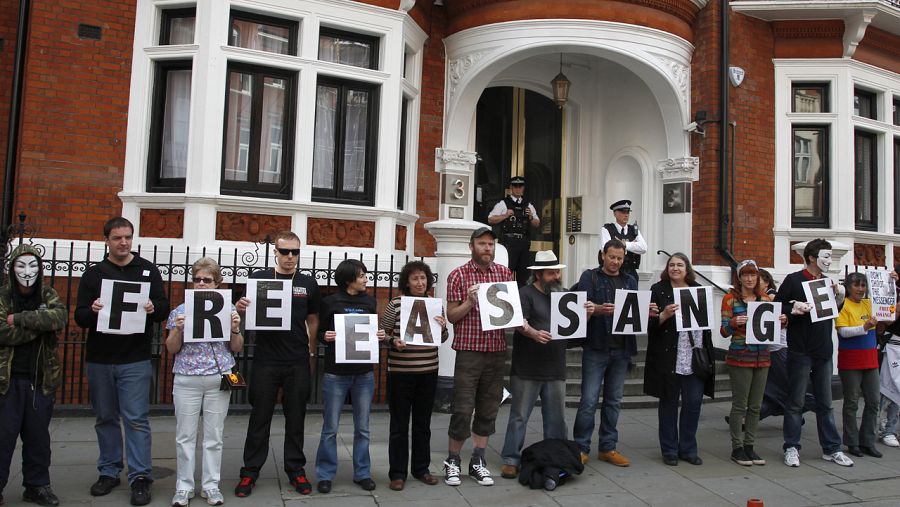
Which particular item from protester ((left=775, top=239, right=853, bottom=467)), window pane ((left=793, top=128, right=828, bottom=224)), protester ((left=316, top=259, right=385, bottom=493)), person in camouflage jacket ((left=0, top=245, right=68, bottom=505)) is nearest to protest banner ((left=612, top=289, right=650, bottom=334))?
protester ((left=775, top=239, right=853, bottom=467))

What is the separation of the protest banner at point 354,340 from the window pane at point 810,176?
8402mm

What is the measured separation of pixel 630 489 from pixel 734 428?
1.39m

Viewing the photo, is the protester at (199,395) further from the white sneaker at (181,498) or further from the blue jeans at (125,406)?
the blue jeans at (125,406)

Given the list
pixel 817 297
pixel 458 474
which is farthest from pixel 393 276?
pixel 817 297

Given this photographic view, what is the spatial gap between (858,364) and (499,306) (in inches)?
146

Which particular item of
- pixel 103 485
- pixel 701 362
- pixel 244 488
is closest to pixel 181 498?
pixel 244 488

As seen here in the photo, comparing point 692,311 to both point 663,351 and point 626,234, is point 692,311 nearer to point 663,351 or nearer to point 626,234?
point 663,351

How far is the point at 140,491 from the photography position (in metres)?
4.89

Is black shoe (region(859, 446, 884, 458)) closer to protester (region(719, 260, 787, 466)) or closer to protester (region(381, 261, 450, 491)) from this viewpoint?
protester (region(719, 260, 787, 466))

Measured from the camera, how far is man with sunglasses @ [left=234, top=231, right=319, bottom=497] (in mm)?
5156

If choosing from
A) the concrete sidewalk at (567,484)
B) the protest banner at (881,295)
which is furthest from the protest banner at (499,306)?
the protest banner at (881,295)

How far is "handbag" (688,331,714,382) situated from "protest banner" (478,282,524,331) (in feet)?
5.82

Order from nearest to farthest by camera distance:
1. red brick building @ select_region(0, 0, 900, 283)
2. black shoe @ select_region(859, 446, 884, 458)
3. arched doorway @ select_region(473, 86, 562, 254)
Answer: black shoe @ select_region(859, 446, 884, 458) < red brick building @ select_region(0, 0, 900, 283) < arched doorway @ select_region(473, 86, 562, 254)

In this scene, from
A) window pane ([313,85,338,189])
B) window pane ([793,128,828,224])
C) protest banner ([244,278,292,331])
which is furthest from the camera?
window pane ([793,128,828,224])
